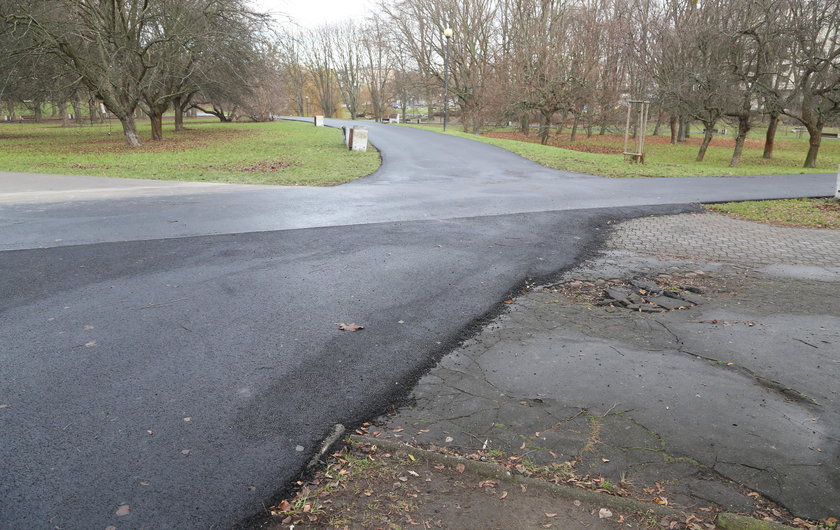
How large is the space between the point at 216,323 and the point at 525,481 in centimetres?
320

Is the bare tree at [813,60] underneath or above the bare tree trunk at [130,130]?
above

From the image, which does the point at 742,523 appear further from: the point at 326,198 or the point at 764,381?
the point at 326,198

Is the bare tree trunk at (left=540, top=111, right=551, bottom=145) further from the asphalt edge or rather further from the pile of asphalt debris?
Answer: the asphalt edge

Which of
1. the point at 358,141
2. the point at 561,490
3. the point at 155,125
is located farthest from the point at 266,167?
the point at 155,125

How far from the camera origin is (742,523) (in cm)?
262

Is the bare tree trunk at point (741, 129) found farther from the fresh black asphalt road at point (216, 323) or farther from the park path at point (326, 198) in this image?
the fresh black asphalt road at point (216, 323)

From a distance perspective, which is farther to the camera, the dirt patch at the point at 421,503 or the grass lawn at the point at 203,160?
the grass lawn at the point at 203,160

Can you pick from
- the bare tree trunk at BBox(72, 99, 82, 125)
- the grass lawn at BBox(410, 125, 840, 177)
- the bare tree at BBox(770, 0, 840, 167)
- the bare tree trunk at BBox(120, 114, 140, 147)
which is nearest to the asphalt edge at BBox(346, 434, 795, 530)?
the grass lawn at BBox(410, 125, 840, 177)

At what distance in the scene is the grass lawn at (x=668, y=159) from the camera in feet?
61.6

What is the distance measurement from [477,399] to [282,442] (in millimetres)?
1300

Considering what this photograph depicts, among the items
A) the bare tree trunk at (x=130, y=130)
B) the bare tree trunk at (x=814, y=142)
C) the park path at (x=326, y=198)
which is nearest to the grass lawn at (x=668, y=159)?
the bare tree trunk at (x=814, y=142)

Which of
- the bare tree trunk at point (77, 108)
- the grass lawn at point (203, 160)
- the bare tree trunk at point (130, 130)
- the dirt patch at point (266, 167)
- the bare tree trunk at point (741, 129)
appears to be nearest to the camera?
the grass lawn at point (203, 160)

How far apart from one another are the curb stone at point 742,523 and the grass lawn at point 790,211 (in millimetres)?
9181

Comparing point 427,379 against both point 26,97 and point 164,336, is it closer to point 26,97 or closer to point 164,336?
point 164,336
